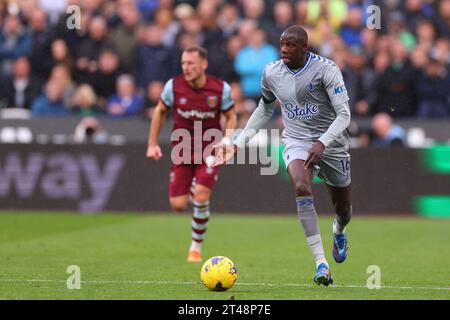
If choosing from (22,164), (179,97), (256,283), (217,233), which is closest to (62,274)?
(256,283)

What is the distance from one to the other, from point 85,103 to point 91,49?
123cm

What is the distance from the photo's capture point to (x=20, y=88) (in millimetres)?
21359

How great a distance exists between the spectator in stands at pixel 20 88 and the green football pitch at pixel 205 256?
110 inches

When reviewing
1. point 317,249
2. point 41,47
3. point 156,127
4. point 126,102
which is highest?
point 41,47

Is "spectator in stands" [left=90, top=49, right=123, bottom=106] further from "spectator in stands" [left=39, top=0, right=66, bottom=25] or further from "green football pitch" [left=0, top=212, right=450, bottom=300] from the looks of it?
"green football pitch" [left=0, top=212, right=450, bottom=300]

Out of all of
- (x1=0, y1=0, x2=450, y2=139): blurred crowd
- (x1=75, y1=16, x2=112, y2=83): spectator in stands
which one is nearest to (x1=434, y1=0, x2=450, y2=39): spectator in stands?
(x1=0, y1=0, x2=450, y2=139): blurred crowd

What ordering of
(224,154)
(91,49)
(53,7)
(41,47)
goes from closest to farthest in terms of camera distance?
(224,154) < (91,49) < (41,47) < (53,7)

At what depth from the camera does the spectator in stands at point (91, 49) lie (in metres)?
21.2

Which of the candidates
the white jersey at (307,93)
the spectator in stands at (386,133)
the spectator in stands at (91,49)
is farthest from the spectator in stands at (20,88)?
the white jersey at (307,93)

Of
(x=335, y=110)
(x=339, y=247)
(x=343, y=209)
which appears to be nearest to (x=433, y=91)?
(x=339, y=247)

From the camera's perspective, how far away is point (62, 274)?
11516 millimetres

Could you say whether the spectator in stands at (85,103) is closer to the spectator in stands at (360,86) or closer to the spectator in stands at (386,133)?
the spectator in stands at (360,86)

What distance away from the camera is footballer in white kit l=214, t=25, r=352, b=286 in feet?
34.4

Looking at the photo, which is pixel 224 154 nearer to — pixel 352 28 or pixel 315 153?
pixel 315 153
